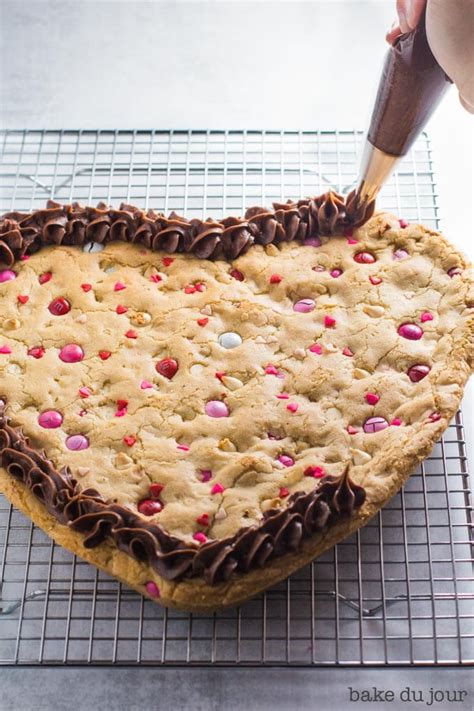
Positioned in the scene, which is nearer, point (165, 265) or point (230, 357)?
point (230, 357)

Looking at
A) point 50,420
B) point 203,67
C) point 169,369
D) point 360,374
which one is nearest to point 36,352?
point 50,420

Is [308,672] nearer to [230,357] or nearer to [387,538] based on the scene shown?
[387,538]

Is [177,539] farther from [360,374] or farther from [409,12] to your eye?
[409,12]

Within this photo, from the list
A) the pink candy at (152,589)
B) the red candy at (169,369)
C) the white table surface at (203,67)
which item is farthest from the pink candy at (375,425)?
the white table surface at (203,67)

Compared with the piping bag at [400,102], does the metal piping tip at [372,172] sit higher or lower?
lower

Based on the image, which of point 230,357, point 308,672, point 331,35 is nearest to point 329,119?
point 331,35

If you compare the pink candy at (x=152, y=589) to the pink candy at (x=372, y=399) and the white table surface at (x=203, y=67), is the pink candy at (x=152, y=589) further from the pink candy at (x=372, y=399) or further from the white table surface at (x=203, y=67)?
the white table surface at (x=203, y=67)
